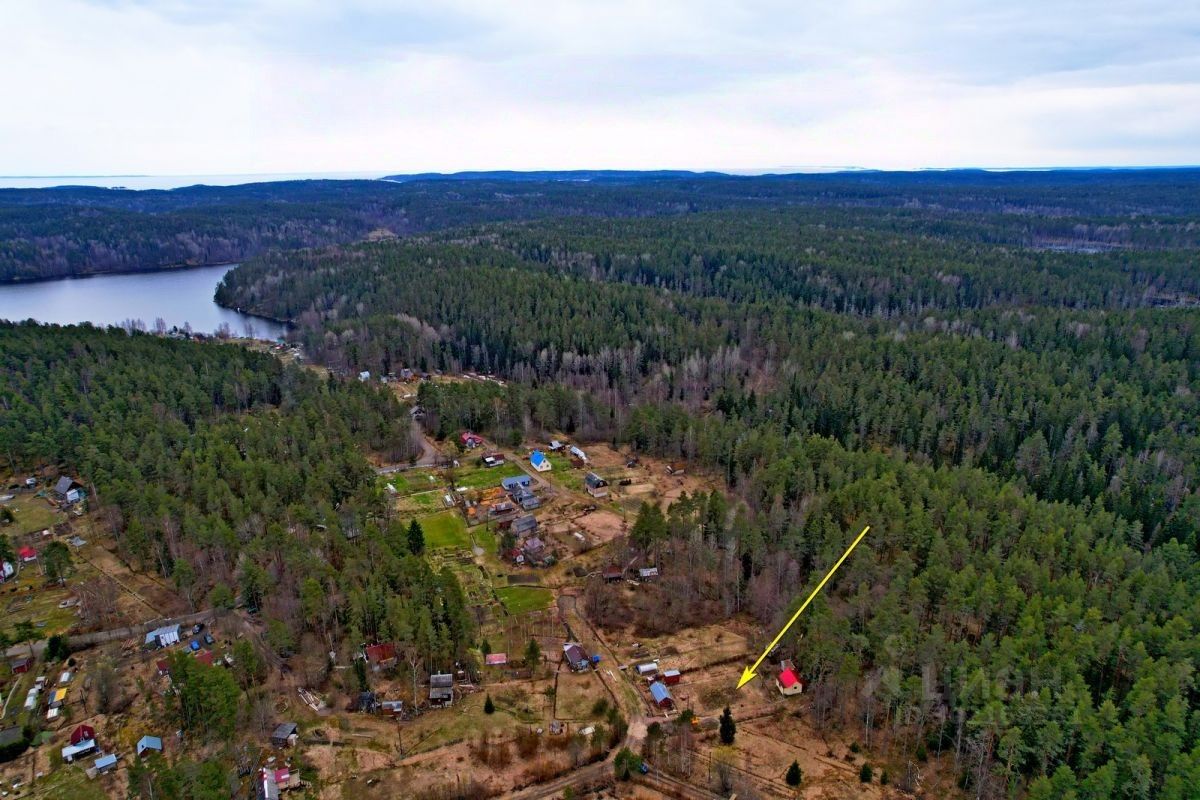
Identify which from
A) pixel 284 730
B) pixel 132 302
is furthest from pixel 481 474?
pixel 132 302

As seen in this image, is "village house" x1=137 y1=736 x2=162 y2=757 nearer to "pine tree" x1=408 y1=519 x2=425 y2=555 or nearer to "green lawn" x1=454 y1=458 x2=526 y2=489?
"pine tree" x1=408 y1=519 x2=425 y2=555

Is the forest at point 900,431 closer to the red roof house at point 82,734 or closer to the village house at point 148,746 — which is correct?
the village house at point 148,746

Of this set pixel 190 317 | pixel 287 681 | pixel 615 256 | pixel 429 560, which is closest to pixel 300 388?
pixel 429 560

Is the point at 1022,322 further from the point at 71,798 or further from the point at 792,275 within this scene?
the point at 71,798

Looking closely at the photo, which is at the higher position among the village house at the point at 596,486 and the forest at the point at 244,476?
the forest at the point at 244,476

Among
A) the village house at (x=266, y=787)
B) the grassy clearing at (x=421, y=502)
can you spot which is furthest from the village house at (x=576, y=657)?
the grassy clearing at (x=421, y=502)

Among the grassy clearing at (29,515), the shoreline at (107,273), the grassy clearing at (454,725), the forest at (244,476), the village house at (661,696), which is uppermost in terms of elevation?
the shoreline at (107,273)

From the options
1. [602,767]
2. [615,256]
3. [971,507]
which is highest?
[615,256]

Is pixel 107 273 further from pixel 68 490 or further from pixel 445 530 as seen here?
pixel 445 530
